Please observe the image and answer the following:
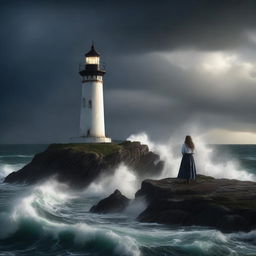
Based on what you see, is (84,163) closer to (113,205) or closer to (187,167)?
(113,205)

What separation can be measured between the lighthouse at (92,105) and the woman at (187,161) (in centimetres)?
2225

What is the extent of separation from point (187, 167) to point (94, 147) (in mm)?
19867

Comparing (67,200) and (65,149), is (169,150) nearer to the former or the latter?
(65,149)

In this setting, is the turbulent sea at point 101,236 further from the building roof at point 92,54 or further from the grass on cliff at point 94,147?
the building roof at point 92,54

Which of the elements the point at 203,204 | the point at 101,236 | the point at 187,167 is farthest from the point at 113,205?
the point at 101,236

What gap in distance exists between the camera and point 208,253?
45.3ft

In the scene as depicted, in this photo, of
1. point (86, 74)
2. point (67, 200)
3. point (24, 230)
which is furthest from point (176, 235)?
point (86, 74)

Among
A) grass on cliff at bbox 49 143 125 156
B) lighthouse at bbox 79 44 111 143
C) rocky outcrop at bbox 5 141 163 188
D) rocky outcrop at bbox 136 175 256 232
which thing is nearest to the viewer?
rocky outcrop at bbox 136 175 256 232

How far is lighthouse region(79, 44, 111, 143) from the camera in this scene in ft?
143

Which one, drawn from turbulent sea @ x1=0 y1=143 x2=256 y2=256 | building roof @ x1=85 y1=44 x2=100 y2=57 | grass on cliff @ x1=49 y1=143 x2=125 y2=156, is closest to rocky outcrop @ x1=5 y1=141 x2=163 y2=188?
grass on cliff @ x1=49 y1=143 x2=125 y2=156

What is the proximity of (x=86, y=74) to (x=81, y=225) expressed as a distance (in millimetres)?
28918

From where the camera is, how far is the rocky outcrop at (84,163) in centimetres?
3647

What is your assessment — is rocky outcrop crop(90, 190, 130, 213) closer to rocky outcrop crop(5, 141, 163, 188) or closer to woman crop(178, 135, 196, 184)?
woman crop(178, 135, 196, 184)

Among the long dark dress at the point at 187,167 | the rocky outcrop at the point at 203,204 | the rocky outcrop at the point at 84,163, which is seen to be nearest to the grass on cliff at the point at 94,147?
the rocky outcrop at the point at 84,163
